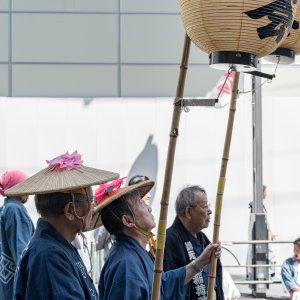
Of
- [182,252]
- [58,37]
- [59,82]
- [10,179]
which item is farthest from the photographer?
[59,82]

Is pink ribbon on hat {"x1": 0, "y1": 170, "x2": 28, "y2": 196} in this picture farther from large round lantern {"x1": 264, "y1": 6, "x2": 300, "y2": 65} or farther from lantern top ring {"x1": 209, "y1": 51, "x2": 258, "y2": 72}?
lantern top ring {"x1": 209, "y1": 51, "x2": 258, "y2": 72}

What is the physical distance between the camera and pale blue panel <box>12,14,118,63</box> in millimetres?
15523

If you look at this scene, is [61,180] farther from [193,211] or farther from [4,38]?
[4,38]

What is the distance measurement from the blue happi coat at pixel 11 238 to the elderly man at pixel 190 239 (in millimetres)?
1086

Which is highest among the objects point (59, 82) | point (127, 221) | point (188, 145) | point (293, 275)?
point (59, 82)

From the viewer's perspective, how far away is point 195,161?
14781 mm

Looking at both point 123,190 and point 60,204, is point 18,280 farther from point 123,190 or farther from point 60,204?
point 123,190

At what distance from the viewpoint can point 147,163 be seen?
1482 centimetres

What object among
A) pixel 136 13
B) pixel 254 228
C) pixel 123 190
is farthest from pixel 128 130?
pixel 123 190

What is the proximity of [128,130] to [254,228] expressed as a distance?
326 centimetres

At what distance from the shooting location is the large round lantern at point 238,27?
4113mm

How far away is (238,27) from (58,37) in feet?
38.3

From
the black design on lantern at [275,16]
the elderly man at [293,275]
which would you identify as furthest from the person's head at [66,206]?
the elderly man at [293,275]

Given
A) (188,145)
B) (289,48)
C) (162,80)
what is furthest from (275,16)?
(162,80)
